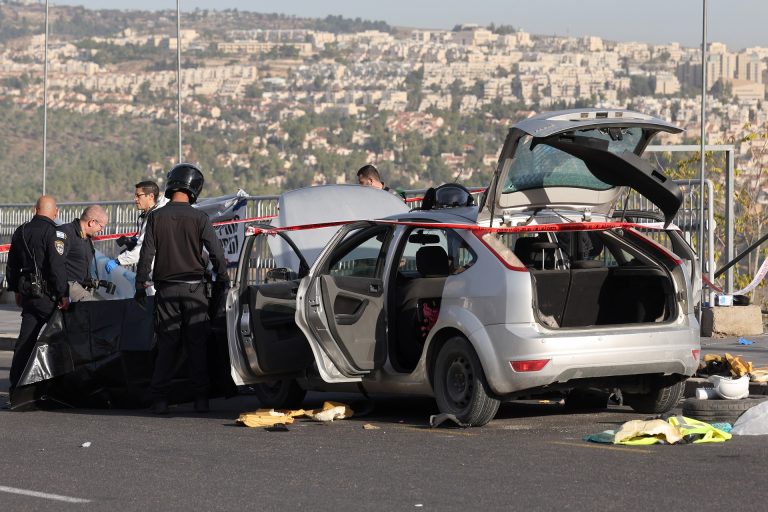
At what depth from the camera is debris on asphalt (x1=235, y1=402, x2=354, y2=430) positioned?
35.8ft

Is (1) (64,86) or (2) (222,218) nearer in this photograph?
(2) (222,218)

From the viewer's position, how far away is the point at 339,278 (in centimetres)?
1109

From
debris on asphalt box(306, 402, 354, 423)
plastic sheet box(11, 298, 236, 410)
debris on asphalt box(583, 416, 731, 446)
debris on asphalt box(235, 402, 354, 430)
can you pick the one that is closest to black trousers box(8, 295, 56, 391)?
plastic sheet box(11, 298, 236, 410)

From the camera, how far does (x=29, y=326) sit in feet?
41.6

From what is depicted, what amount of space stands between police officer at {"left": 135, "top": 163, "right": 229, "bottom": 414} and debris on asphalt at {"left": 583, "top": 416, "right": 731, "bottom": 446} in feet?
11.7

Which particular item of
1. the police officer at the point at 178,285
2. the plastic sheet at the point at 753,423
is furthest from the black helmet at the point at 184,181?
the plastic sheet at the point at 753,423

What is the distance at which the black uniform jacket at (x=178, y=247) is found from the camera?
11.8 metres

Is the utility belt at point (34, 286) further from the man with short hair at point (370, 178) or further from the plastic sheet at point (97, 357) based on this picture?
the man with short hair at point (370, 178)

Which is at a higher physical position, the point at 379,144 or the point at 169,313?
the point at 379,144

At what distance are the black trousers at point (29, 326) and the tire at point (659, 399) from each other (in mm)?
4800

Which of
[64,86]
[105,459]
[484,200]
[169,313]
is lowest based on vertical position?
[105,459]

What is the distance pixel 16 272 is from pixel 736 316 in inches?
324

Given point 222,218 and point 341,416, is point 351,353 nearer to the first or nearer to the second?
point 341,416

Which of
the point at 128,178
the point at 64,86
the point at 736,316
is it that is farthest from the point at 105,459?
the point at 64,86
